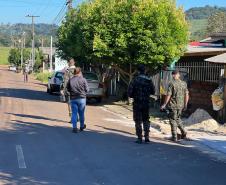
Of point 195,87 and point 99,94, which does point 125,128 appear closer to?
point 195,87

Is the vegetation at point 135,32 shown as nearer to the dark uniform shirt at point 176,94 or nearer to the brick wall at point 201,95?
the brick wall at point 201,95

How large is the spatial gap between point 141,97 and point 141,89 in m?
0.19

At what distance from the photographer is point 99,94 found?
90.3 feet

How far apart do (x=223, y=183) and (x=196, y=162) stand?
2006 mm

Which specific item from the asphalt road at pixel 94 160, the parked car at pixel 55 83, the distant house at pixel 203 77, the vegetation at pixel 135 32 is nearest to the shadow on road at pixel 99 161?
the asphalt road at pixel 94 160

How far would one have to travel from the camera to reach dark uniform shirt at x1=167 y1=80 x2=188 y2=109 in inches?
546

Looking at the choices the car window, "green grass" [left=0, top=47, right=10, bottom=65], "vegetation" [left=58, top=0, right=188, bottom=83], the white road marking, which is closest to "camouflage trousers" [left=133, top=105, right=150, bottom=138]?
the white road marking

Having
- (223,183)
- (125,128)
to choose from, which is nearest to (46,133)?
(125,128)

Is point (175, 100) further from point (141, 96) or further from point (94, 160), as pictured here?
point (94, 160)

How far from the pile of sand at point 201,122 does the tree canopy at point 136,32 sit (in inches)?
255

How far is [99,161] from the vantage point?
1050 cm

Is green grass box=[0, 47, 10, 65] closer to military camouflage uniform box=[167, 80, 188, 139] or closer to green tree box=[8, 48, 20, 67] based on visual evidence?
green tree box=[8, 48, 20, 67]

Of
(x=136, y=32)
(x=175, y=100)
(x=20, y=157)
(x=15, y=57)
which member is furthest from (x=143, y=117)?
(x=15, y=57)

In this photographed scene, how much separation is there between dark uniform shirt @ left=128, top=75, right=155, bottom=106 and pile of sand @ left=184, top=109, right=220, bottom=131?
397 centimetres
